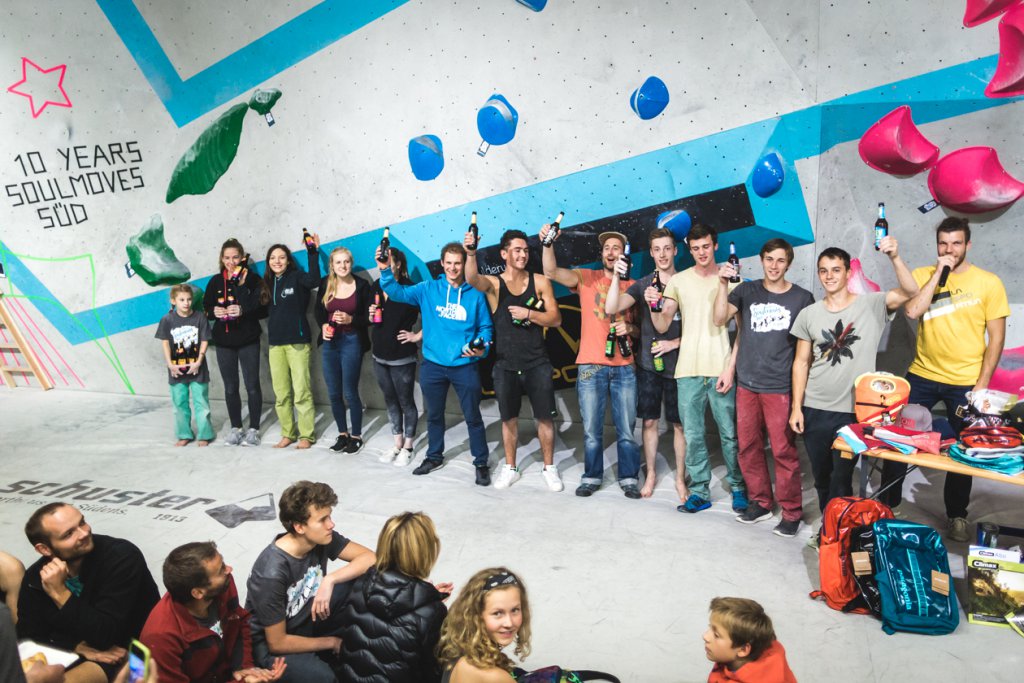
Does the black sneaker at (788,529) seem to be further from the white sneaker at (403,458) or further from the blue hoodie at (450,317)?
the white sneaker at (403,458)

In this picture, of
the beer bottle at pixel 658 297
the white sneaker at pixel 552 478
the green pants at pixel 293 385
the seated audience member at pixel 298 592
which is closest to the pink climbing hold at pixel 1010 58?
the beer bottle at pixel 658 297

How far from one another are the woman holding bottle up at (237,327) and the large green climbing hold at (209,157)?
2.64 feet

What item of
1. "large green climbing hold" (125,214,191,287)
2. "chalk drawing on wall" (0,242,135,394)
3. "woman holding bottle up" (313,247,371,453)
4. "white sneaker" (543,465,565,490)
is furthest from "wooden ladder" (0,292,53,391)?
"white sneaker" (543,465,565,490)

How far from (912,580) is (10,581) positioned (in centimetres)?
325

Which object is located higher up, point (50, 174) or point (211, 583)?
point (50, 174)

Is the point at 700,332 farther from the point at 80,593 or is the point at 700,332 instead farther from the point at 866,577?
the point at 80,593

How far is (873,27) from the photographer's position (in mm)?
4469

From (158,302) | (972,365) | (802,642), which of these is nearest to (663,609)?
(802,642)

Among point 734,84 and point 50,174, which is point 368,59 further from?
point 50,174

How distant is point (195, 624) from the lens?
2414 mm

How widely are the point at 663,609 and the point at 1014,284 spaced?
2.84 meters

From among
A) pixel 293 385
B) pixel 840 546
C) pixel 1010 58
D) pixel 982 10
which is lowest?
pixel 840 546

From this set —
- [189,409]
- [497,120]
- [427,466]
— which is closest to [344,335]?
[427,466]

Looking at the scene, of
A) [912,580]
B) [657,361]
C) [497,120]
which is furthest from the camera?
[497,120]
